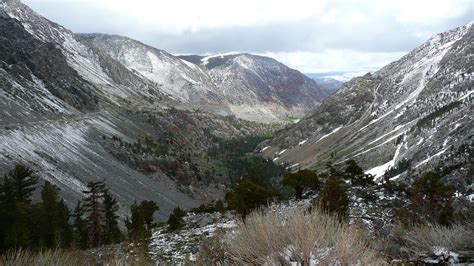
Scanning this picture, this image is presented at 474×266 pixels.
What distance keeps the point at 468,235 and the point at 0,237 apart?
32.7 m

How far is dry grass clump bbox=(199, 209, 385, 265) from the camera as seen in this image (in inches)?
287

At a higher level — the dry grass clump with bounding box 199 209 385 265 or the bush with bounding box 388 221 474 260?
the dry grass clump with bounding box 199 209 385 265

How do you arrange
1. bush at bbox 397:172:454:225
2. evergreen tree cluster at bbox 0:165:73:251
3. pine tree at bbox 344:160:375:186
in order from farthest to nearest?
pine tree at bbox 344:160:375:186, evergreen tree cluster at bbox 0:165:73:251, bush at bbox 397:172:454:225

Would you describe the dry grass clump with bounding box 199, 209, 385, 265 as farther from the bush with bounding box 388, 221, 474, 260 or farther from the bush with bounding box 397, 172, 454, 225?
the bush with bounding box 397, 172, 454, 225

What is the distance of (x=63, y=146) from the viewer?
90.6 meters

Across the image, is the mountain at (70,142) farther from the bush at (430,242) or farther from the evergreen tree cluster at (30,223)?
the bush at (430,242)

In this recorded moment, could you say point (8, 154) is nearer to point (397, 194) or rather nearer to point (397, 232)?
point (397, 194)

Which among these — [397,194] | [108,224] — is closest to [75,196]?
[108,224]

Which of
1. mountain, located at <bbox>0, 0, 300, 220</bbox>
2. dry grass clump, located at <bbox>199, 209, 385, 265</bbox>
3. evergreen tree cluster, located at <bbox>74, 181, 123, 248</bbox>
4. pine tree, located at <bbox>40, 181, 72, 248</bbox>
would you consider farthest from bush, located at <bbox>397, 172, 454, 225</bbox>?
mountain, located at <bbox>0, 0, 300, 220</bbox>

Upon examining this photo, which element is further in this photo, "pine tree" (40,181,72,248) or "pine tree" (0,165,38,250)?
"pine tree" (40,181,72,248)

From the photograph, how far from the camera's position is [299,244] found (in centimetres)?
751

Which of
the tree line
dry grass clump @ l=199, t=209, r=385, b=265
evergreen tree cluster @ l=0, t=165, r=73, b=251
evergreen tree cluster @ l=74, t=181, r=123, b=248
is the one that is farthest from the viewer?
evergreen tree cluster @ l=74, t=181, r=123, b=248

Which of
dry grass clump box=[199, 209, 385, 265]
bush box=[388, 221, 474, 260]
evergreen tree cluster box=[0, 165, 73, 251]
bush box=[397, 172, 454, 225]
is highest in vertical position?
dry grass clump box=[199, 209, 385, 265]

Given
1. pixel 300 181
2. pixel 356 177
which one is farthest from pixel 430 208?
pixel 356 177
